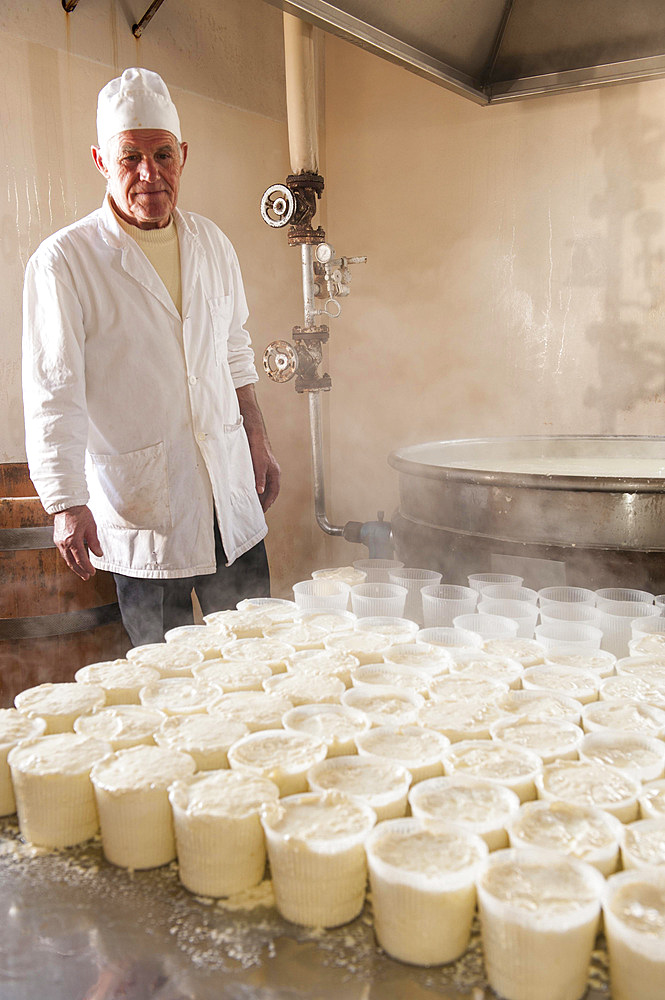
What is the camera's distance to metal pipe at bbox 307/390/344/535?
133 inches

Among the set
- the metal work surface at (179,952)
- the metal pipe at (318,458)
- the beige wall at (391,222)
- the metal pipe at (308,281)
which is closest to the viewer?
the metal work surface at (179,952)

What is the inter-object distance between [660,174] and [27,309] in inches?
98.7

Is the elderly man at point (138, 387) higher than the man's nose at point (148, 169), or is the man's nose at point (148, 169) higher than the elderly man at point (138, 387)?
the man's nose at point (148, 169)

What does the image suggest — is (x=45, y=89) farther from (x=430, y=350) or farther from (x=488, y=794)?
(x=488, y=794)

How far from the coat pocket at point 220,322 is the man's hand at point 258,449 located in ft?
0.57

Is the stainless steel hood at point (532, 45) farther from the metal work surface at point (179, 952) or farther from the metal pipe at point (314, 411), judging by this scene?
the metal work surface at point (179, 952)

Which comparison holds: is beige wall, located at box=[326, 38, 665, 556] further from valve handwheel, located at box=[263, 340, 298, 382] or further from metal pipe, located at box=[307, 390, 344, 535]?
valve handwheel, located at box=[263, 340, 298, 382]

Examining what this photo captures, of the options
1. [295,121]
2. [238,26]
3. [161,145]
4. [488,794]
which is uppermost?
[238,26]

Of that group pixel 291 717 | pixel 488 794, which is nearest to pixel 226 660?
pixel 291 717

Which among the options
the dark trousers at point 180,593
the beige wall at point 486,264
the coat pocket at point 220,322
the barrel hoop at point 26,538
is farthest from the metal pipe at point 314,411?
the barrel hoop at point 26,538

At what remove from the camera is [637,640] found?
1439 millimetres

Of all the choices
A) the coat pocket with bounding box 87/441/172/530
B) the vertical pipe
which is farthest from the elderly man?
the vertical pipe

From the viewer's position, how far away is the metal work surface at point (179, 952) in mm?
751

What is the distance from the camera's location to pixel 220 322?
7.23 feet
